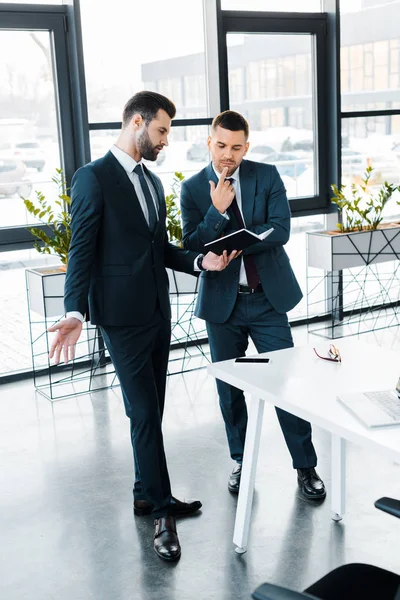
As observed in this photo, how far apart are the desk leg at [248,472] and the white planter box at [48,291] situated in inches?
83.0

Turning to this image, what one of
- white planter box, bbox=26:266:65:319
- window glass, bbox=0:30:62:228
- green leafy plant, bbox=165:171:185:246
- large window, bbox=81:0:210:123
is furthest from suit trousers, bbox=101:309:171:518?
large window, bbox=81:0:210:123

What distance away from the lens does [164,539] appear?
2910 mm

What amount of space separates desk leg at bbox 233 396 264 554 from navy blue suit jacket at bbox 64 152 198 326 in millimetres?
534

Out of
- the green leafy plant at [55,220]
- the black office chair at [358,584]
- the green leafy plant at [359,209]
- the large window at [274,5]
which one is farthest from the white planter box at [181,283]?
the black office chair at [358,584]

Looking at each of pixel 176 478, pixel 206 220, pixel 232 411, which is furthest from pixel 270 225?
pixel 176 478

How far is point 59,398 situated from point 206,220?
2.05 meters

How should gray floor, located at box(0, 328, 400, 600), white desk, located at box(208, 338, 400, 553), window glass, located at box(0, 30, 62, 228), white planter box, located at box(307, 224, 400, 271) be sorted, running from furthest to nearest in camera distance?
white planter box, located at box(307, 224, 400, 271)
window glass, located at box(0, 30, 62, 228)
gray floor, located at box(0, 328, 400, 600)
white desk, located at box(208, 338, 400, 553)

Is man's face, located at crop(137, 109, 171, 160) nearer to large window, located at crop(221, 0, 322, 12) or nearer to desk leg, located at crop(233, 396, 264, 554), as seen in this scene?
desk leg, located at crop(233, 396, 264, 554)

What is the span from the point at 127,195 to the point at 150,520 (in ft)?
4.32

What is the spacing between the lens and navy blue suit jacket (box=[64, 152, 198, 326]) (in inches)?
111

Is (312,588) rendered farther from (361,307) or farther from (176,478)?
(361,307)

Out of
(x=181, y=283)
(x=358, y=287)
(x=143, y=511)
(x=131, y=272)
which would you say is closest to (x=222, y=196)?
(x=131, y=272)

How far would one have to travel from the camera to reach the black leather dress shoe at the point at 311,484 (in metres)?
3.29

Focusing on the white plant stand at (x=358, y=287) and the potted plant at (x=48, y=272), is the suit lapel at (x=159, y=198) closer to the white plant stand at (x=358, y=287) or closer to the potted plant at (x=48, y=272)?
the potted plant at (x=48, y=272)
